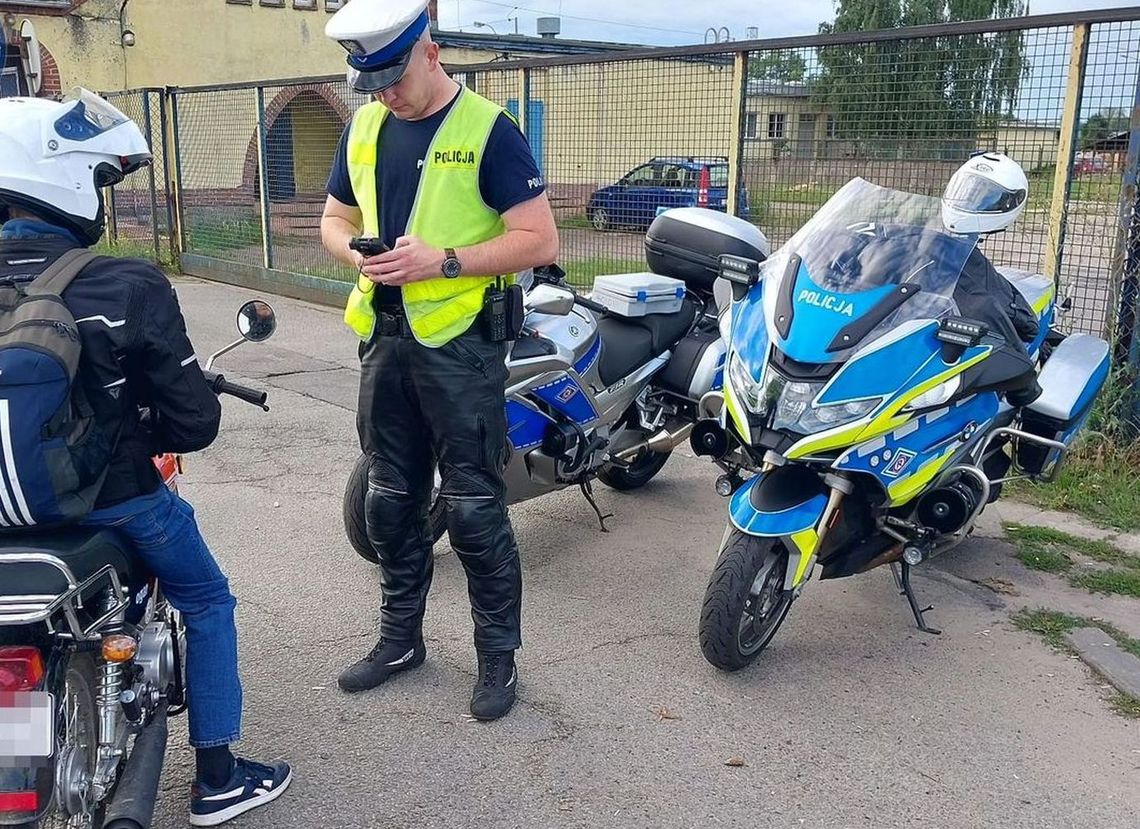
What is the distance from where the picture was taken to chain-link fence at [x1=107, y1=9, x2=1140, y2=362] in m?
5.38

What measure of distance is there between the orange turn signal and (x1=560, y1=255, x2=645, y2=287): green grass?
577cm

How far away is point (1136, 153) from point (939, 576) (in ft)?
8.02

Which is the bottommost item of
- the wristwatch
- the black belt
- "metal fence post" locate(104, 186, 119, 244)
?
"metal fence post" locate(104, 186, 119, 244)

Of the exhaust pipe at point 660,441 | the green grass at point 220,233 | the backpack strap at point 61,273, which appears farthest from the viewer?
the green grass at point 220,233

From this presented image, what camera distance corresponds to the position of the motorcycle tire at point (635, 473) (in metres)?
5.29

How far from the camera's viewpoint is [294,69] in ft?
71.7

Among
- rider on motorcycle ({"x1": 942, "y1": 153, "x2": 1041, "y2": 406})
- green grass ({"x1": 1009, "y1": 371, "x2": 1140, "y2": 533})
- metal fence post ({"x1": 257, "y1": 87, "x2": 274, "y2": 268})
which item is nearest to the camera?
rider on motorcycle ({"x1": 942, "y1": 153, "x2": 1041, "y2": 406})

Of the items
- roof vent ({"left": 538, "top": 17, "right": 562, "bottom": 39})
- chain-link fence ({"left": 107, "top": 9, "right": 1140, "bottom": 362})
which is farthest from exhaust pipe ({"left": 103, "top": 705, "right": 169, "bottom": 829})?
roof vent ({"left": 538, "top": 17, "right": 562, "bottom": 39})

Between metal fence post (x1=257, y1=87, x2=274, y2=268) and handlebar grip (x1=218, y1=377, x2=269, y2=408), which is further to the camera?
metal fence post (x1=257, y1=87, x2=274, y2=268)

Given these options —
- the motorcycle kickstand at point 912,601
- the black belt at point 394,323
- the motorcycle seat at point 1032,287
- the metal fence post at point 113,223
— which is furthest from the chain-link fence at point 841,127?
the metal fence post at point 113,223

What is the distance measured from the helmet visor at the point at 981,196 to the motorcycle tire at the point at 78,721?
10.3 ft

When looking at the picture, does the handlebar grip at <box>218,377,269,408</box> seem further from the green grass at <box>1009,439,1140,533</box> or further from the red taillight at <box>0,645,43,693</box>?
the green grass at <box>1009,439,1140,533</box>

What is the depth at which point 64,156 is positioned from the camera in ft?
7.28

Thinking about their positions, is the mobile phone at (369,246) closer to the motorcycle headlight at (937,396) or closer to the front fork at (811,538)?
the front fork at (811,538)
